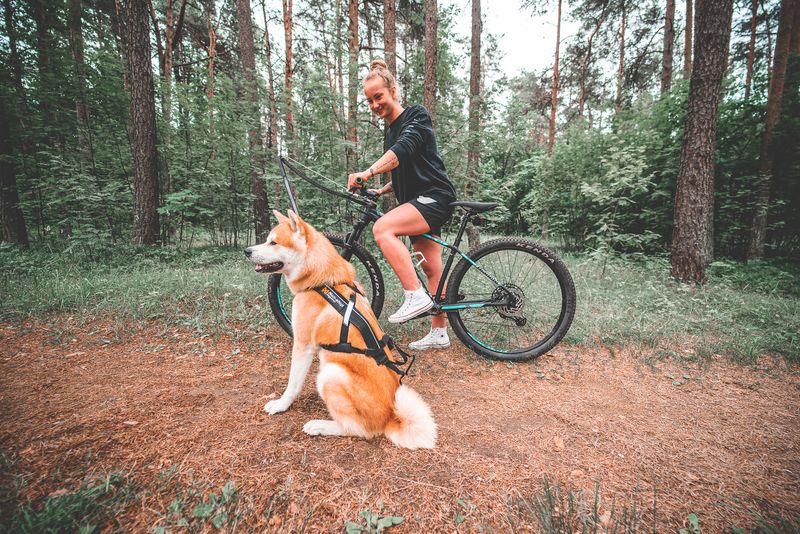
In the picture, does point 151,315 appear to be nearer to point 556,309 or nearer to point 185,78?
point 556,309

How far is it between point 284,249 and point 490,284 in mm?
1991

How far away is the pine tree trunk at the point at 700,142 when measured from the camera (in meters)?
4.93

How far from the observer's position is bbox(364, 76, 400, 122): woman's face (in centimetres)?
264

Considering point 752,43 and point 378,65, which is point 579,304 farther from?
point 752,43

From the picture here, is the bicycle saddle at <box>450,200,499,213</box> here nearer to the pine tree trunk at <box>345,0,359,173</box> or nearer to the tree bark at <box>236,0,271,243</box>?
the pine tree trunk at <box>345,0,359,173</box>

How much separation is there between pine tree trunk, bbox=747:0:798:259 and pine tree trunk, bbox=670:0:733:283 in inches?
129

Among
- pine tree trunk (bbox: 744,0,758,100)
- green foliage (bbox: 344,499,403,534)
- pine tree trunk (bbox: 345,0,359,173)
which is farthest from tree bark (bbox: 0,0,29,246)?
pine tree trunk (bbox: 744,0,758,100)

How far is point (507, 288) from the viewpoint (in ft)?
9.51

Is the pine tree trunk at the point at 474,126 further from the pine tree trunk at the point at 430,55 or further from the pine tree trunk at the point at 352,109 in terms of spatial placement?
the pine tree trunk at the point at 352,109

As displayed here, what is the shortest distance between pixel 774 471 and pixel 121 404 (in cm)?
410

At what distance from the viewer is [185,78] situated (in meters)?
13.8

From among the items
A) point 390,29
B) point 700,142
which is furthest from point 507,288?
point 390,29

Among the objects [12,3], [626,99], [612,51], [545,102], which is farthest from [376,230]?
[612,51]

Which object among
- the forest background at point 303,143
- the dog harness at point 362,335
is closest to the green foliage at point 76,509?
the dog harness at point 362,335
